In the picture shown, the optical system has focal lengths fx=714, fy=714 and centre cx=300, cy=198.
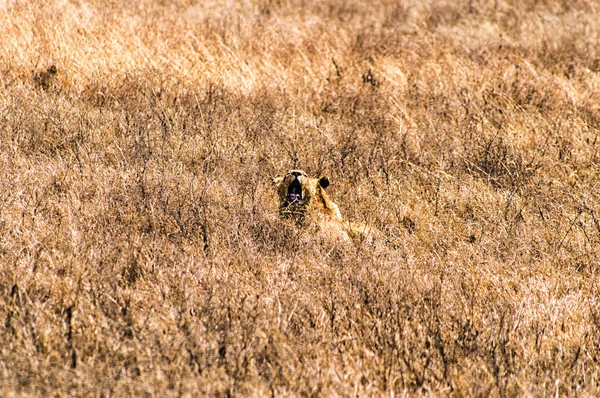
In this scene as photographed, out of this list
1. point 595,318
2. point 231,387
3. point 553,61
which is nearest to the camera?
point 231,387

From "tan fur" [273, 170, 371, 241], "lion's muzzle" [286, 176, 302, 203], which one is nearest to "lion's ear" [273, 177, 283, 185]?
"tan fur" [273, 170, 371, 241]

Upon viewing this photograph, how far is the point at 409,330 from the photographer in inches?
154

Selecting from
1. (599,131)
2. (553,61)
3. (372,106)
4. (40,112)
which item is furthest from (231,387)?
(553,61)

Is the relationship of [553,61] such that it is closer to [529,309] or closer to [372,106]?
[372,106]

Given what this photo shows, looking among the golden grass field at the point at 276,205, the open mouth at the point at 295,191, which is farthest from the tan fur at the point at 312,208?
the golden grass field at the point at 276,205

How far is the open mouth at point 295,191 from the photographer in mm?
5688

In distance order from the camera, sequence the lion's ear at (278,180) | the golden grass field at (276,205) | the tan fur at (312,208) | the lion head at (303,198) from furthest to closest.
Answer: the lion's ear at (278,180), the lion head at (303,198), the tan fur at (312,208), the golden grass field at (276,205)

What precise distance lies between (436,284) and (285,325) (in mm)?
1172

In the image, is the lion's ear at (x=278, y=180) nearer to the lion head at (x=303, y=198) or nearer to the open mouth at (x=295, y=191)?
the lion head at (x=303, y=198)

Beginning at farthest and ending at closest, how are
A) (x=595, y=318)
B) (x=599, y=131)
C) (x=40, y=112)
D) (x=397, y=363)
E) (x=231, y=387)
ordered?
(x=599, y=131) < (x=40, y=112) < (x=595, y=318) < (x=397, y=363) < (x=231, y=387)

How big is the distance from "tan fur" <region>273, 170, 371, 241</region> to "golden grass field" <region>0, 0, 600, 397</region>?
0.15 meters

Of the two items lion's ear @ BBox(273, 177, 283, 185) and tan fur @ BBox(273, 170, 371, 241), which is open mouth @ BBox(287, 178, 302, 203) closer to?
tan fur @ BBox(273, 170, 371, 241)

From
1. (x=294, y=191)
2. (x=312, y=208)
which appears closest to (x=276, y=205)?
(x=294, y=191)

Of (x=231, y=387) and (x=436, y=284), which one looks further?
(x=436, y=284)
